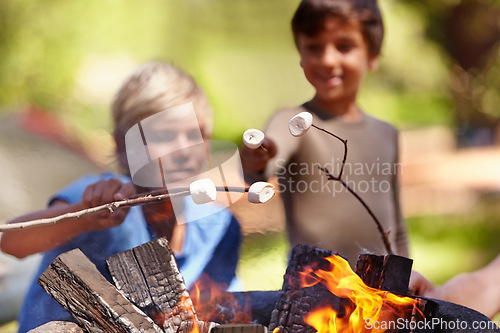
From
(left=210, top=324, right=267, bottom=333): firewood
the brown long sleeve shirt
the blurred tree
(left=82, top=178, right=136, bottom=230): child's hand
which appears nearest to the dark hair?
the brown long sleeve shirt

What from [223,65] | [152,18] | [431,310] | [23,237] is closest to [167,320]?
[431,310]

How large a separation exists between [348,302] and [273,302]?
23 cm

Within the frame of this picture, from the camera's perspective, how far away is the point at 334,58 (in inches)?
72.1

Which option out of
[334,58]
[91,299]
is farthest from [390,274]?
[334,58]

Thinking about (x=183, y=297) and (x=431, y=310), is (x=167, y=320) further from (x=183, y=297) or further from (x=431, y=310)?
(x=431, y=310)

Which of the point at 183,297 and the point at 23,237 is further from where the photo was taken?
the point at 23,237

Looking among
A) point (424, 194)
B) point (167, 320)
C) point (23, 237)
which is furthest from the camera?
point (424, 194)

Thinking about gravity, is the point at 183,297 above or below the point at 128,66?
below

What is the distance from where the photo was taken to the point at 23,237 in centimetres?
167

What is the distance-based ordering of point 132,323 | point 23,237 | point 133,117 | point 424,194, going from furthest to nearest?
point 424,194
point 133,117
point 23,237
point 132,323

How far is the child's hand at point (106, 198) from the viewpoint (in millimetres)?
1438

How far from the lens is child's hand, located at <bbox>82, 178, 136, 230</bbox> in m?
1.44

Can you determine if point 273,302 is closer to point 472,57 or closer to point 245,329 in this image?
point 245,329

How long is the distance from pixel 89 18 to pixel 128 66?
0.82 feet
